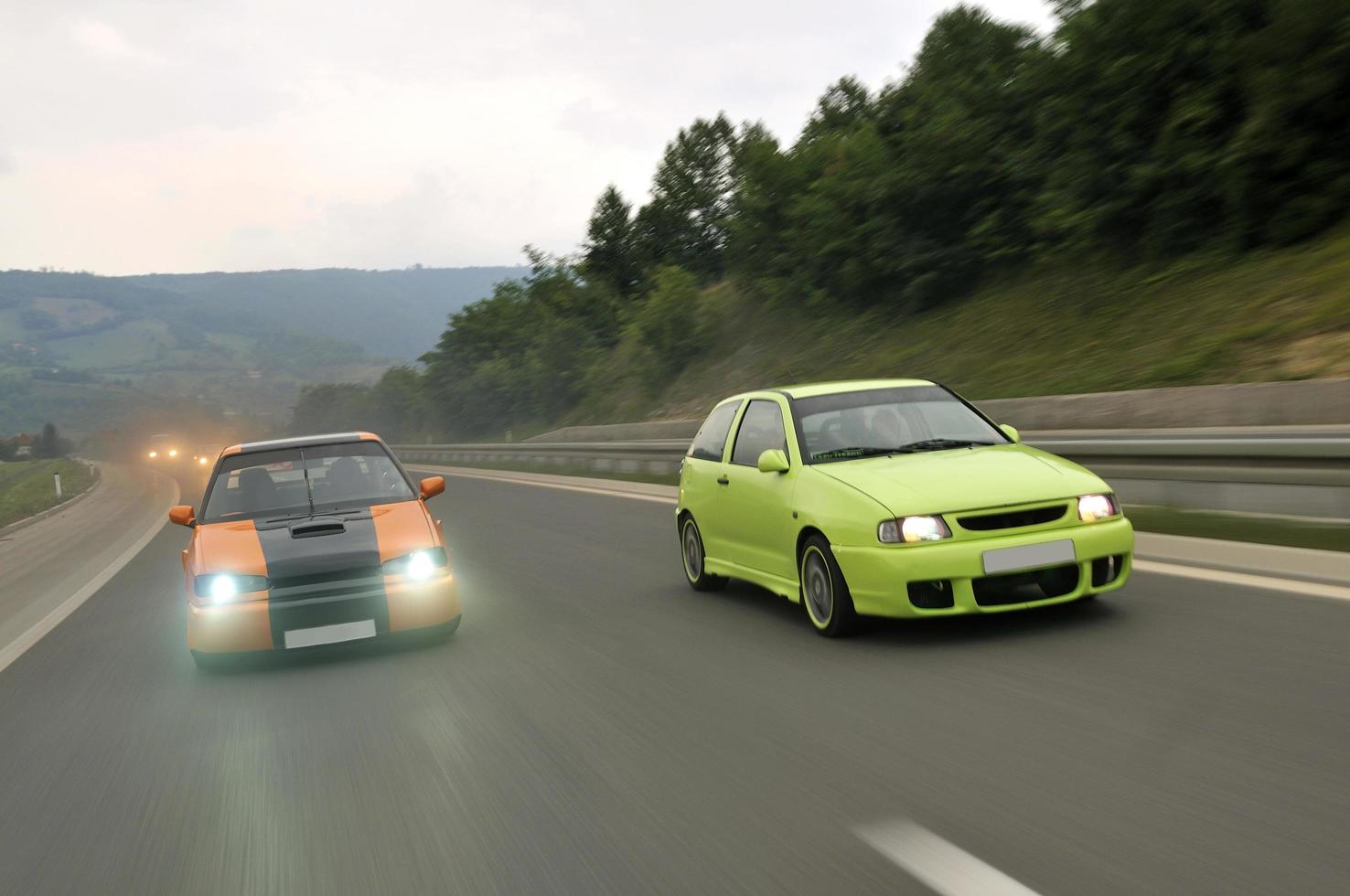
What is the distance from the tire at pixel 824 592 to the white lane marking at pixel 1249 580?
2.50m

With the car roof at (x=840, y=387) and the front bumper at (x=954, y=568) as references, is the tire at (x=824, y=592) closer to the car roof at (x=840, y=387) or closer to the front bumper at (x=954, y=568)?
the front bumper at (x=954, y=568)

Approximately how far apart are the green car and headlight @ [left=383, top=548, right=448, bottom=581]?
202cm

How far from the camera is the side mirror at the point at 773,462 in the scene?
25.6 ft

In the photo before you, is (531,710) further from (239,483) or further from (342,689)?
(239,483)

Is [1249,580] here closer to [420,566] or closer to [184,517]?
[420,566]

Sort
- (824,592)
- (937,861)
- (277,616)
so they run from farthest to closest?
(277,616) < (824,592) < (937,861)

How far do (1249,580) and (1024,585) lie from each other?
6.34ft

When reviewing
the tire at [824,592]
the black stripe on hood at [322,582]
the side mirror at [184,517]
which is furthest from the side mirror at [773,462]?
the side mirror at [184,517]

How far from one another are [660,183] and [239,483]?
69282 mm

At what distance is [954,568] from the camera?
6.61 m

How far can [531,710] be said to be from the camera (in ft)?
20.0

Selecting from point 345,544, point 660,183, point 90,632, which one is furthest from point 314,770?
point 660,183

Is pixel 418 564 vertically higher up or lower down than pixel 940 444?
lower down

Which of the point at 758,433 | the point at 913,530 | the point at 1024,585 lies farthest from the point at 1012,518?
the point at 758,433
